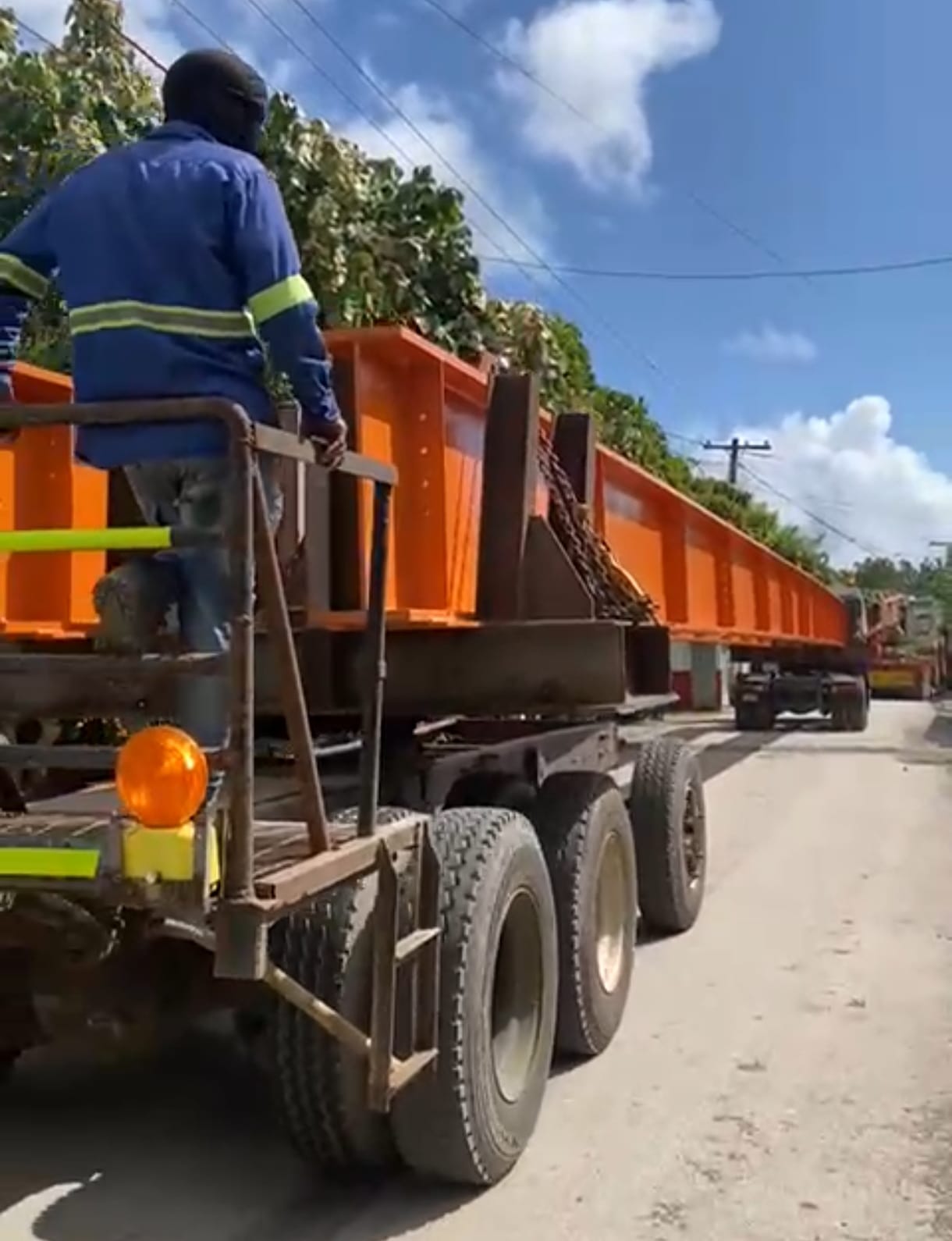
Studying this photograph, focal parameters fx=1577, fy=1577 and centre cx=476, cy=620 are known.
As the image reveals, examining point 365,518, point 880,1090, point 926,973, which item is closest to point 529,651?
point 365,518

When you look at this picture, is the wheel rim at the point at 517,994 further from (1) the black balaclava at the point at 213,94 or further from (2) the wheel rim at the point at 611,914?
(1) the black balaclava at the point at 213,94

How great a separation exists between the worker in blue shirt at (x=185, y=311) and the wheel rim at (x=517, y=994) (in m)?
1.64

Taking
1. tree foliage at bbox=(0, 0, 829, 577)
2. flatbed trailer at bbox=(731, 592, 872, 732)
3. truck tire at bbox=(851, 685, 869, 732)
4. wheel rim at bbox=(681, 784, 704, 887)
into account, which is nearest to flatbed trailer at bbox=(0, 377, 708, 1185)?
wheel rim at bbox=(681, 784, 704, 887)

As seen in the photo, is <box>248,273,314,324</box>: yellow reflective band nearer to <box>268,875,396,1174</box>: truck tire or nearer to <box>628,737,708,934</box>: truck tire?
<box>268,875,396,1174</box>: truck tire

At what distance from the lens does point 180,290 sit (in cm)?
360

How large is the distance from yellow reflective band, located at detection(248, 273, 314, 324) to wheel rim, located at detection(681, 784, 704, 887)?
17.2 feet

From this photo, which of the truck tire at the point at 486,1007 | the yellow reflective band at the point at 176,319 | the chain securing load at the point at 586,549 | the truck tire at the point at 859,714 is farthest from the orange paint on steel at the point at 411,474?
the truck tire at the point at 859,714

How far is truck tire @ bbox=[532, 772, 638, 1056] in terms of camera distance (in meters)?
5.63

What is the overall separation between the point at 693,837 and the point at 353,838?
504cm

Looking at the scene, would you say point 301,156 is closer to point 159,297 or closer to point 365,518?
point 365,518

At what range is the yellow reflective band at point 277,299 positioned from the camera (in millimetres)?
3463

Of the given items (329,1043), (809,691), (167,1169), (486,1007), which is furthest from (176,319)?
(809,691)

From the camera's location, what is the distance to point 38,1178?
178 inches

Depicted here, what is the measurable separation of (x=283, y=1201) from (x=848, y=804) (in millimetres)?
10065
